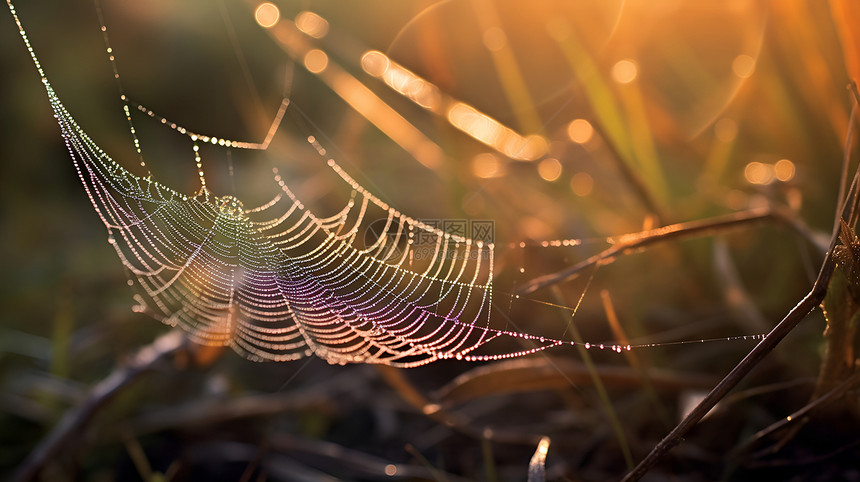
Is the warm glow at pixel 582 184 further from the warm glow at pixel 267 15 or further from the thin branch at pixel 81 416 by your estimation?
the thin branch at pixel 81 416

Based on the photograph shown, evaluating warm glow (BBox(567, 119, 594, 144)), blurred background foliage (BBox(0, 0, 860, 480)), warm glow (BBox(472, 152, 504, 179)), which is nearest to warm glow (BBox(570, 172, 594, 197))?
blurred background foliage (BBox(0, 0, 860, 480))

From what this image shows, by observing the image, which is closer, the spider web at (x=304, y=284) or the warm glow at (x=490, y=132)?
the spider web at (x=304, y=284)

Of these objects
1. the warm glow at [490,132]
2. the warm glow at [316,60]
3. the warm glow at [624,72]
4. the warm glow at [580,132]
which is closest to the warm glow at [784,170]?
the warm glow at [624,72]

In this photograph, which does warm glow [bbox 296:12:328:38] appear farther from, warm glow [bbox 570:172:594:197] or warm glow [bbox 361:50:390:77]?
warm glow [bbox 570:172:594:197]

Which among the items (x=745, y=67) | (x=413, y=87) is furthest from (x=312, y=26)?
(x=745, y=67)

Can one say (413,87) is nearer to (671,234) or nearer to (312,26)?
(312,26)
